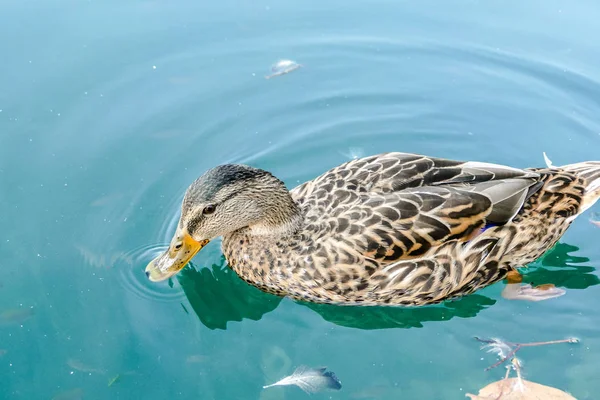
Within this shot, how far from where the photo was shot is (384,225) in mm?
4680

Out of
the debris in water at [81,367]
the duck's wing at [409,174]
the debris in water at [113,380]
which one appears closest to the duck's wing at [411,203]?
the duck's wing at [409,174]

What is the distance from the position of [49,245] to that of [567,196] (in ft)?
13.6

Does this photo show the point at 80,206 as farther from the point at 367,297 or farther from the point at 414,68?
the point at 414,68

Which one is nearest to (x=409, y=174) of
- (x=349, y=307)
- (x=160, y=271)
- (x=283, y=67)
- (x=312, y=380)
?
(x=349, y=307)

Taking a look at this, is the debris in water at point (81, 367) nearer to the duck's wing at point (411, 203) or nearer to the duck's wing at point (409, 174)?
the duck's wing at point (411, 203)

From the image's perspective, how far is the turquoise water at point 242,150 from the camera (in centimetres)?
480

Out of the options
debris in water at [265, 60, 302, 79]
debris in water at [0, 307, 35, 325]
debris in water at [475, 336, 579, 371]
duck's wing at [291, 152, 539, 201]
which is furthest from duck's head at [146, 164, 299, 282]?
debris in water at [265, 60, 302, 79]

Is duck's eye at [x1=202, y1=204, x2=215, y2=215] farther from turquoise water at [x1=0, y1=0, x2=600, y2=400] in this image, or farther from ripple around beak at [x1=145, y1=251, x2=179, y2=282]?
turquoise water at [x1=0, y1=0, x2=600, y2=400]

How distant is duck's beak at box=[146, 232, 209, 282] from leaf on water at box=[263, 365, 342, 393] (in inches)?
43.3

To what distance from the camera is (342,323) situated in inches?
200

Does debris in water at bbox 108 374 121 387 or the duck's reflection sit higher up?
the duck's reflection

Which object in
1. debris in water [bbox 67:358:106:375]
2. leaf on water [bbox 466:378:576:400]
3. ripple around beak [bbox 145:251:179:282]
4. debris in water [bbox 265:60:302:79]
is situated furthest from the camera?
debris in water [bbox 265:60:302:79]

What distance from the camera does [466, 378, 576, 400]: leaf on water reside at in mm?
4605

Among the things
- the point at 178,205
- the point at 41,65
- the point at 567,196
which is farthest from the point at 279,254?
the point at 41,65
